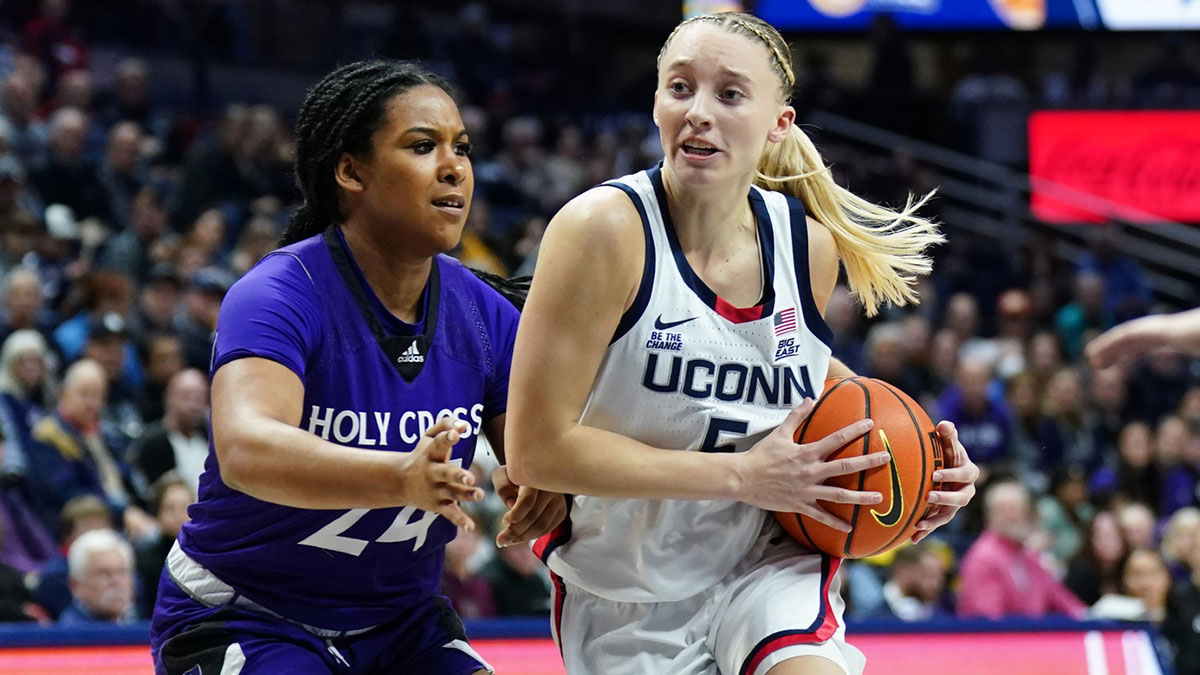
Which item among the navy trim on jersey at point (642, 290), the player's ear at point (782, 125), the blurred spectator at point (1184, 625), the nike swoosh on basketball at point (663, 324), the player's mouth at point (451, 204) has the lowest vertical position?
the blurred spectator at point (1184, 625)

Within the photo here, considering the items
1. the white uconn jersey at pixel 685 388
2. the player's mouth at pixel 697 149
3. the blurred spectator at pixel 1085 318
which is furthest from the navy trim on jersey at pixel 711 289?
the blurred spectator at pixel 1085 318

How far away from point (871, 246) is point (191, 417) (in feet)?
13.4

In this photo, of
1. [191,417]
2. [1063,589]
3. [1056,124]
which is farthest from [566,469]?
[1056,124]

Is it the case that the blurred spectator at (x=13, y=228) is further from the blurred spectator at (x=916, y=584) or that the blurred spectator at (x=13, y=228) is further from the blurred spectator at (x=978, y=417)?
the blurred spectator at (x=978, y=417)

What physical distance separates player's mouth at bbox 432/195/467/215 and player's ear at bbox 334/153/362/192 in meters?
0.16

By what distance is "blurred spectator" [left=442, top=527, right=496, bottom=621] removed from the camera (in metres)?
5.88

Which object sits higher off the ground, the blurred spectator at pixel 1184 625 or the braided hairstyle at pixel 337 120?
the braided hairstyle at pixel 337 120

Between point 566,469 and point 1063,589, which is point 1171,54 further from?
point 566,469

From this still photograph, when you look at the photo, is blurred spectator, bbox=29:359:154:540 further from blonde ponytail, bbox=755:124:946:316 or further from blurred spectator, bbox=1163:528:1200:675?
blurred spectator, bbox=1163:528:1200:675

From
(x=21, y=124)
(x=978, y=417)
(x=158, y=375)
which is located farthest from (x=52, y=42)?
(x=978, y=417)

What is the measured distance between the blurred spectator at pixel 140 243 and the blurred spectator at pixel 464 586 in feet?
8.98

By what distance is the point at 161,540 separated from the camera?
5.41 m

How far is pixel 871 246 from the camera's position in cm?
283

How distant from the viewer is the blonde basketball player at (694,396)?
2.43 meters
